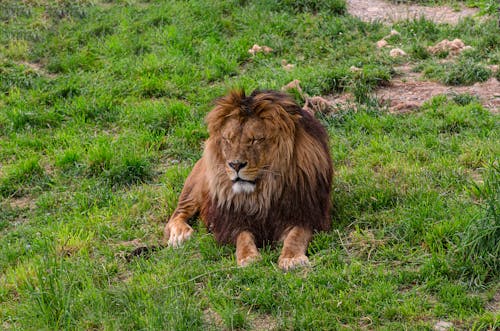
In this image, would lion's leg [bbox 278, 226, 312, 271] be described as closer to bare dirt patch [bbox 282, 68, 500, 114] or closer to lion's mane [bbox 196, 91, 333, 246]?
lion's mane [bbox 196, 91, 333, 246]

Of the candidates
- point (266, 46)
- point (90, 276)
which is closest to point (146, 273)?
point (90, 276)

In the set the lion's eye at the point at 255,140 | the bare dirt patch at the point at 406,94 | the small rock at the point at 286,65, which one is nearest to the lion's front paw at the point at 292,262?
the lion's eye at the point at 255,140

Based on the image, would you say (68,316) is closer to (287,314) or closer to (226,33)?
(287,314)

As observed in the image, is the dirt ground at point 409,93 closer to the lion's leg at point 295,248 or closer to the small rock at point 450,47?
the small rock at point 450,47

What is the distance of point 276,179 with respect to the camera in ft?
18.6

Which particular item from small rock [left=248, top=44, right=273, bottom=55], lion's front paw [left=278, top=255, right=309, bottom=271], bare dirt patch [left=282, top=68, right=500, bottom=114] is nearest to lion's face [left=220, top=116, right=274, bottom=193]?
lion's front paw [left=278, top=255, right=309, bottom=271]

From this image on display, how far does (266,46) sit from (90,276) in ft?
17.9

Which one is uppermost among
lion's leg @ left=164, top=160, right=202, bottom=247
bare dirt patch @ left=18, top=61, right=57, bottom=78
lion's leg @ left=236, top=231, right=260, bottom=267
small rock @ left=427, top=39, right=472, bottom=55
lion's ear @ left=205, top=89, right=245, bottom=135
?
lion's ear @ left=205, top=89, right=245, bottom=135

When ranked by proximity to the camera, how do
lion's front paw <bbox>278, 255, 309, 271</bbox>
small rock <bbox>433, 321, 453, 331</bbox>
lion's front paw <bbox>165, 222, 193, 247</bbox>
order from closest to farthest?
small rock <bbox>433, 321, 453, 331</bbox>
lion's front paw <bbox>278, 255, 309, 271</bbox>
lion's front paw <bbox>165, 222, 193, 247</bbox>

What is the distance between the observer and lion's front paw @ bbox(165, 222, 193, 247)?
6.09 meters

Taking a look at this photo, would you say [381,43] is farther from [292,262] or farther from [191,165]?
[292,262]

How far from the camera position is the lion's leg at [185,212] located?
6.16m

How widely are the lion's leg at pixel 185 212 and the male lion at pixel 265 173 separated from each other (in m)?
0.35

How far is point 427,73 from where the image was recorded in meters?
9.13
